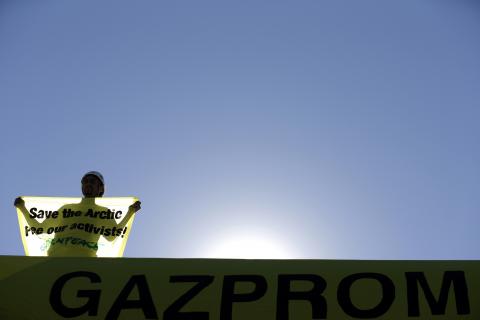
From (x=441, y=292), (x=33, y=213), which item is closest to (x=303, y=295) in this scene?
(x=441, y=292)

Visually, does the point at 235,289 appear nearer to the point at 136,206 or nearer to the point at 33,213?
the point at 136,206

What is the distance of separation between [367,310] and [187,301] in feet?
3.72

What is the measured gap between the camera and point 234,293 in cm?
307

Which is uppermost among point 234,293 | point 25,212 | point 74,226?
point 25,212

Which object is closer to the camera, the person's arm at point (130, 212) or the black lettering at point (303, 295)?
the black lettering at point (303, 295)

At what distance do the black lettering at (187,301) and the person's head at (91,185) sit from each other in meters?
2.04

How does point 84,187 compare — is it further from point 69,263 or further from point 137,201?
point 69,263

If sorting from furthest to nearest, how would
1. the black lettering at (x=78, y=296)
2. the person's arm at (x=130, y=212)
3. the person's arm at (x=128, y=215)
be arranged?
the person's arm at (x=130, y=212), the person's arm at (x=128, y=215), the black lettering at (x=78, y=296)

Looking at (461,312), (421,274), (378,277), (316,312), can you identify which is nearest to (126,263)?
(316,312)

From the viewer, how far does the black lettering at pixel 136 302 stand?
2.95 meters

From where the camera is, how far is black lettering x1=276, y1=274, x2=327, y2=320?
2994 mm

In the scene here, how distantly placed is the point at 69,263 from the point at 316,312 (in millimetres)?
1650

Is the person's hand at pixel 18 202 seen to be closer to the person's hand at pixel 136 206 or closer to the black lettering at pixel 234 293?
the person's hand at pixel 136 206

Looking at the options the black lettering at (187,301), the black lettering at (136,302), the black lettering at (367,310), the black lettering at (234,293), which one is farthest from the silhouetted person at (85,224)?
the black lettering at (367,310)
